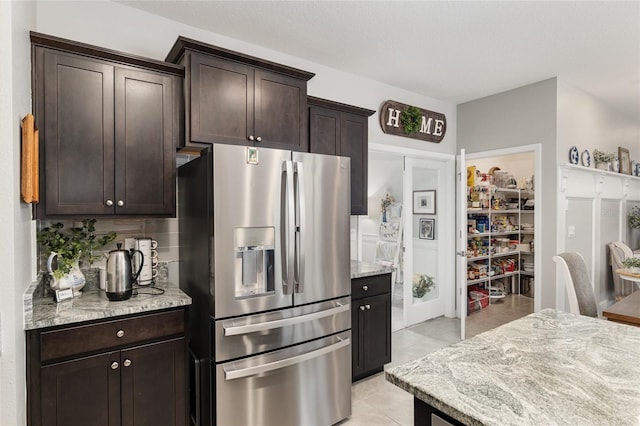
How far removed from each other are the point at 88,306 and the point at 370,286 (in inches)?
78.7

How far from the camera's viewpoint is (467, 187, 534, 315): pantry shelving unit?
5.10 meters

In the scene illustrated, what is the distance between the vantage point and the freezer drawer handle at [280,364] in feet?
6.39

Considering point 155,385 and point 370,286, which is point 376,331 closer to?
point 370,286

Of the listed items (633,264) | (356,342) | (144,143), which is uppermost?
(144,143)

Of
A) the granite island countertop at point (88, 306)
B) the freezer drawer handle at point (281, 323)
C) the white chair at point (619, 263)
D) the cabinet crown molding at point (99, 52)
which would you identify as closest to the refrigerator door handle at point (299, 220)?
the freezer drawer handle at point (281, 323)

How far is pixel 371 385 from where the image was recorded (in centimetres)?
292

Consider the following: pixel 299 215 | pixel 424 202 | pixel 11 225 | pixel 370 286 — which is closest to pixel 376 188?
pixel 424 202

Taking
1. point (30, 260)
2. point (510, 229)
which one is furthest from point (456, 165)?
point (30, 260)

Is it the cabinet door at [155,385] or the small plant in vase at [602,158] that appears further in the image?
the small plant in vase at [602,158]

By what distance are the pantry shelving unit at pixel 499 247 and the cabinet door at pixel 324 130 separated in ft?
9.17

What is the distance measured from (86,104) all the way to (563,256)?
11.6ft

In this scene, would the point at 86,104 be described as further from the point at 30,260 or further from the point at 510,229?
the point at 510,229

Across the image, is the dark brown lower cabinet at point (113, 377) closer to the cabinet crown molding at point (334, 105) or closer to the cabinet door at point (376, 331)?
the cabinet door at point (376, 331)

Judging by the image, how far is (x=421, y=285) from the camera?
443 centimetres
